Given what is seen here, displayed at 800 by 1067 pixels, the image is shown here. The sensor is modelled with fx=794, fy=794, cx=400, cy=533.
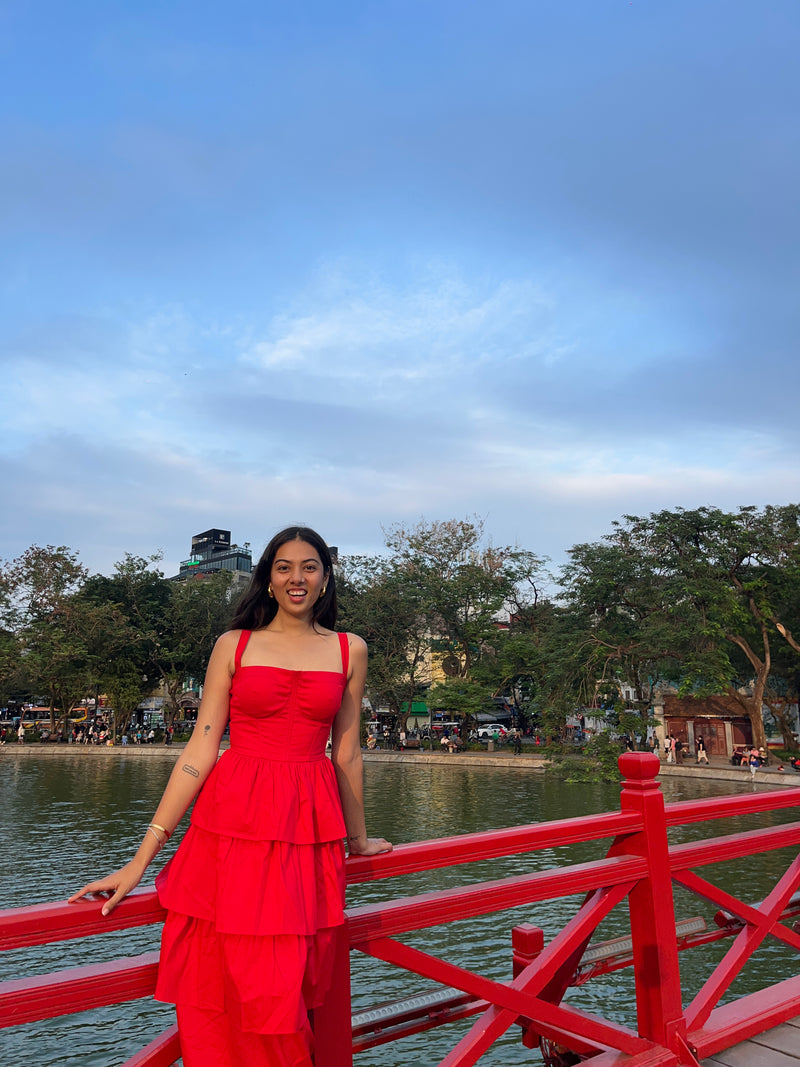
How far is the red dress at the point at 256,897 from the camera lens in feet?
5.36

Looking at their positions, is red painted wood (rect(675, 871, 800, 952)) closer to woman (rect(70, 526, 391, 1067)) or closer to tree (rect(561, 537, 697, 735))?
woman (rect(70, 526, 391, 1067))

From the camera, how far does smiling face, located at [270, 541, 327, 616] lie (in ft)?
6.80

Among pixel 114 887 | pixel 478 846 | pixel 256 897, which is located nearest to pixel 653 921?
pixel 478 846

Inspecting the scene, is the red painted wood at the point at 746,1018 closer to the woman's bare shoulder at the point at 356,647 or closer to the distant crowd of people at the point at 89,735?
the woman's bare shoulder at the point at 356,647

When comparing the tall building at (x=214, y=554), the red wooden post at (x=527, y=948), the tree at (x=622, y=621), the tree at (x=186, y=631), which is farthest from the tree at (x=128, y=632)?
the tall building at (x=214, y=554)

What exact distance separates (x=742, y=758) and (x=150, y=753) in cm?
2114

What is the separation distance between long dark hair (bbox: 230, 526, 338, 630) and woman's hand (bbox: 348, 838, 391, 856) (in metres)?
0.56

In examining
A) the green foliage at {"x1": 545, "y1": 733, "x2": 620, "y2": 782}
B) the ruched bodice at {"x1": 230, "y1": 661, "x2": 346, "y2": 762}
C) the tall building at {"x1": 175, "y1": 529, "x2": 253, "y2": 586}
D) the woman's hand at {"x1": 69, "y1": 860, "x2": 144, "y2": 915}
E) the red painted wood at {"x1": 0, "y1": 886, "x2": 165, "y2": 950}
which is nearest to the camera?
the red painted wood at {"x1": 0, "y1": 886, "x2": 165, "y2": 950}

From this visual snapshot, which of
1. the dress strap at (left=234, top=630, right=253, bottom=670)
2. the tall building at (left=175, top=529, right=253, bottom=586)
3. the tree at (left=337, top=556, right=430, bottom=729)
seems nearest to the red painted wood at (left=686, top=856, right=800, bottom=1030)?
the dress strap at (left=234, top=630, right=253, bottom=670)

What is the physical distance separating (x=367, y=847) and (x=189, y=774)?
1.68 ft

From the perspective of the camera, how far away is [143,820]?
15711mm

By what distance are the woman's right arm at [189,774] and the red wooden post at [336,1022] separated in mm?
517

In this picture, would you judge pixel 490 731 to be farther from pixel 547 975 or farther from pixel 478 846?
pixel 478 846

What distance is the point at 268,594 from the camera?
2127 millimetres
